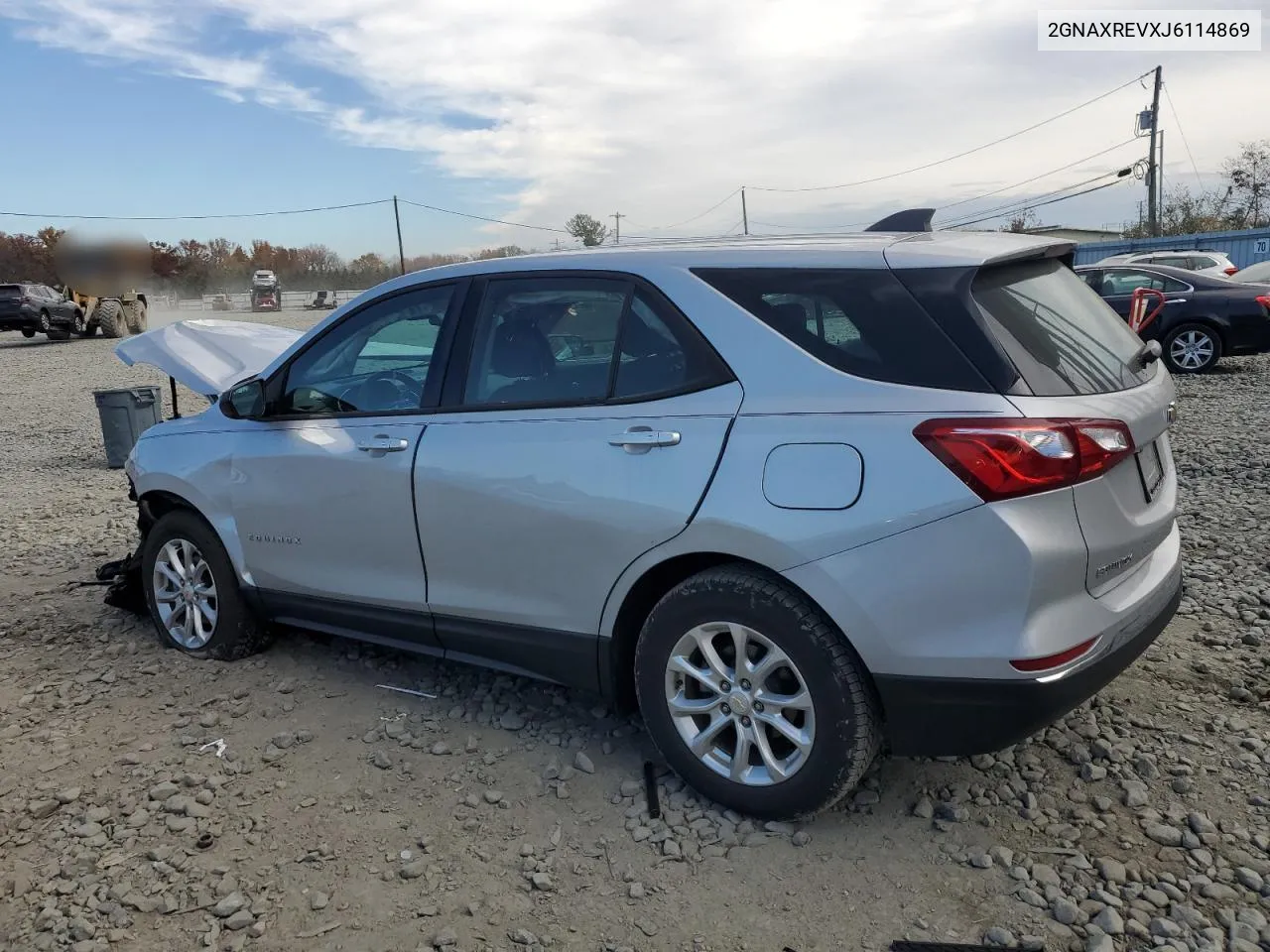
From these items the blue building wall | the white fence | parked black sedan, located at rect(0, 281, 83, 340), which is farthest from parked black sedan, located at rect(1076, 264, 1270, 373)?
the white fence

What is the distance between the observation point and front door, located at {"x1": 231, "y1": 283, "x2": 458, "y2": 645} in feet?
12.5

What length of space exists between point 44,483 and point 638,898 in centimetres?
859

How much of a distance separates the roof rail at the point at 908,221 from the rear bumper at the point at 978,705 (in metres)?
1.56

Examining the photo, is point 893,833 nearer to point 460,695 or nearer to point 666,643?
point 666,643

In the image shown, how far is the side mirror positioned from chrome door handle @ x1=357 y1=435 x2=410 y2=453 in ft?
2.23

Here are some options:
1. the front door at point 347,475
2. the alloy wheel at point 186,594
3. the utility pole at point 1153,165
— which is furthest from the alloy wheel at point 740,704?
the utility pole at point 1153,165

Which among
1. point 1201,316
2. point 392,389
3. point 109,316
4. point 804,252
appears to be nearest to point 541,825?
point 392,389

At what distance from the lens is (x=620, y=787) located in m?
3.38

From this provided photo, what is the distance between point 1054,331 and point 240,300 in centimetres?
5490

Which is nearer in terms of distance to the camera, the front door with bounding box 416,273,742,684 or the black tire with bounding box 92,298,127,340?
the front door with bounding box 416,273,742,684

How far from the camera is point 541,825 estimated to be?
3180 mm

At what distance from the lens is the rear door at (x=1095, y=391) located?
8.96ft

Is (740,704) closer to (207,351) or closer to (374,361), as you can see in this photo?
(374,361)

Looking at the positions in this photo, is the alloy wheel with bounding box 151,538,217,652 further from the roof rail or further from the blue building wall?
the blue building wall
